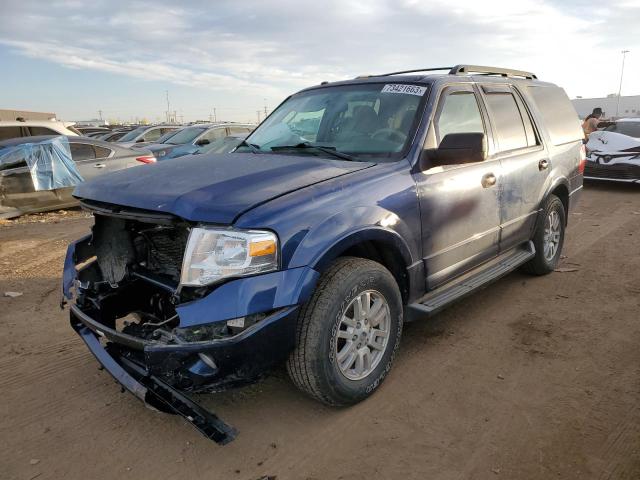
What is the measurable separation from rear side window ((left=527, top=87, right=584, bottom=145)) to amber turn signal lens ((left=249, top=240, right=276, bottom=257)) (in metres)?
3.56

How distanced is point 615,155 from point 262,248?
1062 cm

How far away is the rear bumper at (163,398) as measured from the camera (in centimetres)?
233

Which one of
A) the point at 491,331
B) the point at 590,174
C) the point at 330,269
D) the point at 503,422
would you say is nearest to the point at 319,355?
the point at 330,269

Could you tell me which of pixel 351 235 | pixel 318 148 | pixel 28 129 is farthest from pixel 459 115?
pixel 28 129

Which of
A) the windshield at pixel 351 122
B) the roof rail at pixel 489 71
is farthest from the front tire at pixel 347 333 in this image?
the roof rail at pixel 489 71

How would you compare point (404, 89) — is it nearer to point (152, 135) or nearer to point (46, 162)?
point (46, 162)

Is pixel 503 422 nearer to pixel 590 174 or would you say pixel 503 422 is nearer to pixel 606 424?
pixel 606 424

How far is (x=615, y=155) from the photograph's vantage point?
416 inches

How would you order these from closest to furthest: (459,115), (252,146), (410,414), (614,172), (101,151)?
1. (410,414)
2. (459,115)
3. (252,146)
4. (101,151)
5. (614,172)

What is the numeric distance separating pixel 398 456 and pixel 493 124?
9.07 feet

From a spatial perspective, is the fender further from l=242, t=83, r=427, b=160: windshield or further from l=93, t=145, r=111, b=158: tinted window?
l=93, t=145, r=111, b=158: tinted window

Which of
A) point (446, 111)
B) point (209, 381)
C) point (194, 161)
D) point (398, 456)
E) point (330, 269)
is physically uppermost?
point (446, 111)

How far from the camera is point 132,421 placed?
290 cm

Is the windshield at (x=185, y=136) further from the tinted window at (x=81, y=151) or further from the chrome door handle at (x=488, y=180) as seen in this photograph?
the chrome door handle at (x=488, y=180)
